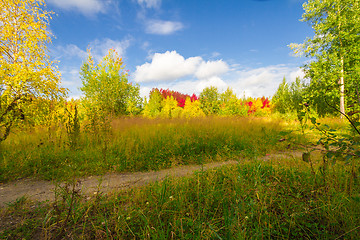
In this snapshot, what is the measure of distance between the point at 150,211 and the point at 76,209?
3.11 feet

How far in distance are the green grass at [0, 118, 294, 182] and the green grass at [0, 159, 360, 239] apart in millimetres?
1196

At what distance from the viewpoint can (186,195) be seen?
2.12m

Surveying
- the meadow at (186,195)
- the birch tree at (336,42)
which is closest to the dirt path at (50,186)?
the meadow at (186,195)

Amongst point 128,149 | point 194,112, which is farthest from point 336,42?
point 128,149

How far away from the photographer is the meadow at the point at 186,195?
1508 millimetres

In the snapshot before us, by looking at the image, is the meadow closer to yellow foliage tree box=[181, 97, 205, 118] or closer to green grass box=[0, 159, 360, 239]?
green grass box=[0, 159, 360, 239]

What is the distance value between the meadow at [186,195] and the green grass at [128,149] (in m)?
0.03

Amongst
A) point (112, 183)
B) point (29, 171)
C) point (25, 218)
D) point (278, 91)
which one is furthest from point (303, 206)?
point (278, 91)

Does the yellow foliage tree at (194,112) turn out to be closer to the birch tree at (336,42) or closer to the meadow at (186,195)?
the meadow at (186,195)

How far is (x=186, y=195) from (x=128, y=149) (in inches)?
125

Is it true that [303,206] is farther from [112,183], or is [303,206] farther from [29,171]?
[29,171]

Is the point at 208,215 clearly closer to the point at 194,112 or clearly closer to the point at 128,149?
the point at 128,149

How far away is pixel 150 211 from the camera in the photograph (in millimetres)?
1800

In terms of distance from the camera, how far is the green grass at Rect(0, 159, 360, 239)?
1.45 m
